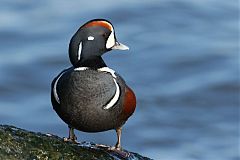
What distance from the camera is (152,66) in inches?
489

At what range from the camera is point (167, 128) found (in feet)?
37.2

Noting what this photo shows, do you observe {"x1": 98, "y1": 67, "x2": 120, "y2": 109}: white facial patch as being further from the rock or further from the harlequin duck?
the rock

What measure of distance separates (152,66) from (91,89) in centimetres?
651

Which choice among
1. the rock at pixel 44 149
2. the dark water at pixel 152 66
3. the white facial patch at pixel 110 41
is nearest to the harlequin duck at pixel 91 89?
the white facial patch at pixel 110 41

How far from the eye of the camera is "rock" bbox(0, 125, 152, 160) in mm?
5371

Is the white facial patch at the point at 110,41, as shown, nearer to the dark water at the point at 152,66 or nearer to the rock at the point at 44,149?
the rock at the point at 44,149

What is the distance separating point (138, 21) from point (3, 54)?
2.42 m

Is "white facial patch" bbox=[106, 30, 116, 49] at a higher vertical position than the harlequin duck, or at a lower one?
higher

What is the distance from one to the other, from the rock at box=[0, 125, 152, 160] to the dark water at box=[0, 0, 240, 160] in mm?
4274

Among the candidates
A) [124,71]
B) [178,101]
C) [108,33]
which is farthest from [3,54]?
[108,33]

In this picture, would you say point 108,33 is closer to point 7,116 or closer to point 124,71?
point 7,116

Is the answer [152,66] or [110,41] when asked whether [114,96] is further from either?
[152,66]

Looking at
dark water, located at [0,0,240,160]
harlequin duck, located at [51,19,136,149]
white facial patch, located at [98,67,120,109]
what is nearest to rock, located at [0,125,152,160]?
harlequin duck, located at [51,19,136,149]

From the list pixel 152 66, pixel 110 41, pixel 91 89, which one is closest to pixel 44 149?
pixel 91 89
